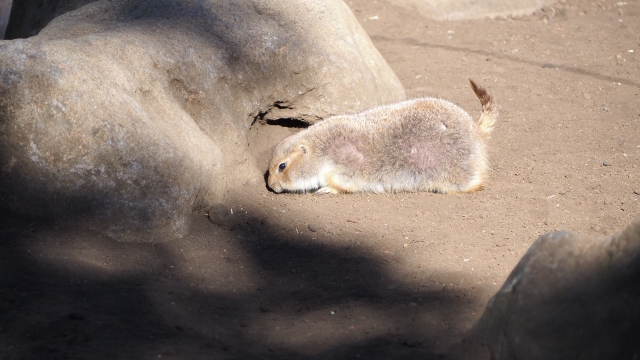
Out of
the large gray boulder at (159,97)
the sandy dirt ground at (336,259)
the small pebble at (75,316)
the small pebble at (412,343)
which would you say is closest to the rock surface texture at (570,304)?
the small pebble at (412,343)

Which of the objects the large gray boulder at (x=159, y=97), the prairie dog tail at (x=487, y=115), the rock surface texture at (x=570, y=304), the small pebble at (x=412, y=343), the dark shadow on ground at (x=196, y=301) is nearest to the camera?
the rock surface texture at (x=570, y=304)

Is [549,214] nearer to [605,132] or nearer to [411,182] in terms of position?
[411,182]

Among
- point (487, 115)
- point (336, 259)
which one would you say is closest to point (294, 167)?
point (336, 259)

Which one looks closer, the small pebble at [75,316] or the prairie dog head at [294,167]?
the small pebble at [75,316]

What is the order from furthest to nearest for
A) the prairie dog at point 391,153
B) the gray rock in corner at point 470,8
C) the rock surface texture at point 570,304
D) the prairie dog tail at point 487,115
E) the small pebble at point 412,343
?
the gray rock in corner at point 470,8 → the prairie dog tail at point 487,115 → the prairie dog at point 391,153 → the small pebble at point 412,343 → the rock surface texture at point 570,304

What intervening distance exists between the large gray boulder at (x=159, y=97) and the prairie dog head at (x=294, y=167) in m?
0.23

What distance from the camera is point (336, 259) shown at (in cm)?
419

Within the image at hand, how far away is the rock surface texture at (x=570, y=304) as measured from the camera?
233 cm

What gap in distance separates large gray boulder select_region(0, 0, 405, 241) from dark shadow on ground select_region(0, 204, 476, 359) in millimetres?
285

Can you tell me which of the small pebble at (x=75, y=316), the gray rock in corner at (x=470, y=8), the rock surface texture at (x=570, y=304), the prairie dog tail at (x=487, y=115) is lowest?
the gray rock in corner at (x=470, y=8)

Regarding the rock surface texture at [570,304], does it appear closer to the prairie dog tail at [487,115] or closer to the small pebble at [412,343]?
the small pebble at [412,343]

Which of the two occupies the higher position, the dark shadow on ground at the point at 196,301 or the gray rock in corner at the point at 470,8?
the dark shadow on ground at the point at 196,301

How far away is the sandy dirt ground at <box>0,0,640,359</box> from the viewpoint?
3.10 m

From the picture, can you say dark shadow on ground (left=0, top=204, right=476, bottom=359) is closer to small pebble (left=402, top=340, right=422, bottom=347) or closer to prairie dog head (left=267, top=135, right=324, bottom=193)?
small pebble (left=402, top=340, right=422, bottom=347)
